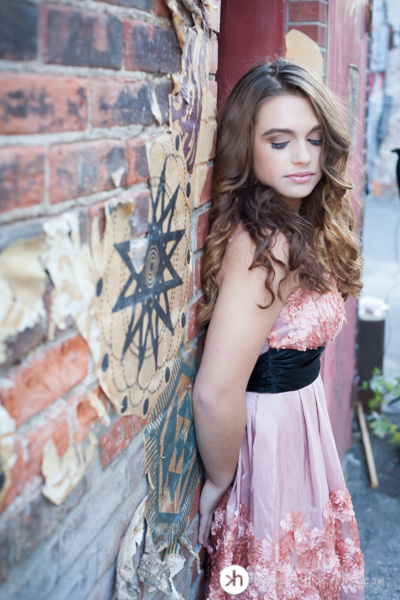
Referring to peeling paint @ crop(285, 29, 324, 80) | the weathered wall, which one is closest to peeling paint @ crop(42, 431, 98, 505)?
the weathered wall

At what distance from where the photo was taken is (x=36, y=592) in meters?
0.83

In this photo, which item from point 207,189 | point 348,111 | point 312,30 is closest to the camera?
point 207,189

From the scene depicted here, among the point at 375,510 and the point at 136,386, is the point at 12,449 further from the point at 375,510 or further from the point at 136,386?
the point at 375,510

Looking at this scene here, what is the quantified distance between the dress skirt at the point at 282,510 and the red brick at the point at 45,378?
1.03 m

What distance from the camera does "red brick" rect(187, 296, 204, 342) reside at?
1.54 meters

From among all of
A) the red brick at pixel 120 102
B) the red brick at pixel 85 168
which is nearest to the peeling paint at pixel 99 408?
the red brick at pixel 85 168

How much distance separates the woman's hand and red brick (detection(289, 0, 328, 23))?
1875 millimetres

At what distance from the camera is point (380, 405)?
189 inches

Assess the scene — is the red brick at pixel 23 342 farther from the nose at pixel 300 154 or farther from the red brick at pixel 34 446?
the nose at pixel 300 154

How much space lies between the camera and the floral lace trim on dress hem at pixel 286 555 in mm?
1781

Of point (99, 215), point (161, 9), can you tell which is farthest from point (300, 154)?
point (99, 215)

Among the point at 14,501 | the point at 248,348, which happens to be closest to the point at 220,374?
the point at 248,348

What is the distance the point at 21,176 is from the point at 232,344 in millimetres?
899

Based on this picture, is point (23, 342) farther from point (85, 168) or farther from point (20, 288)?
point (85, 168)
